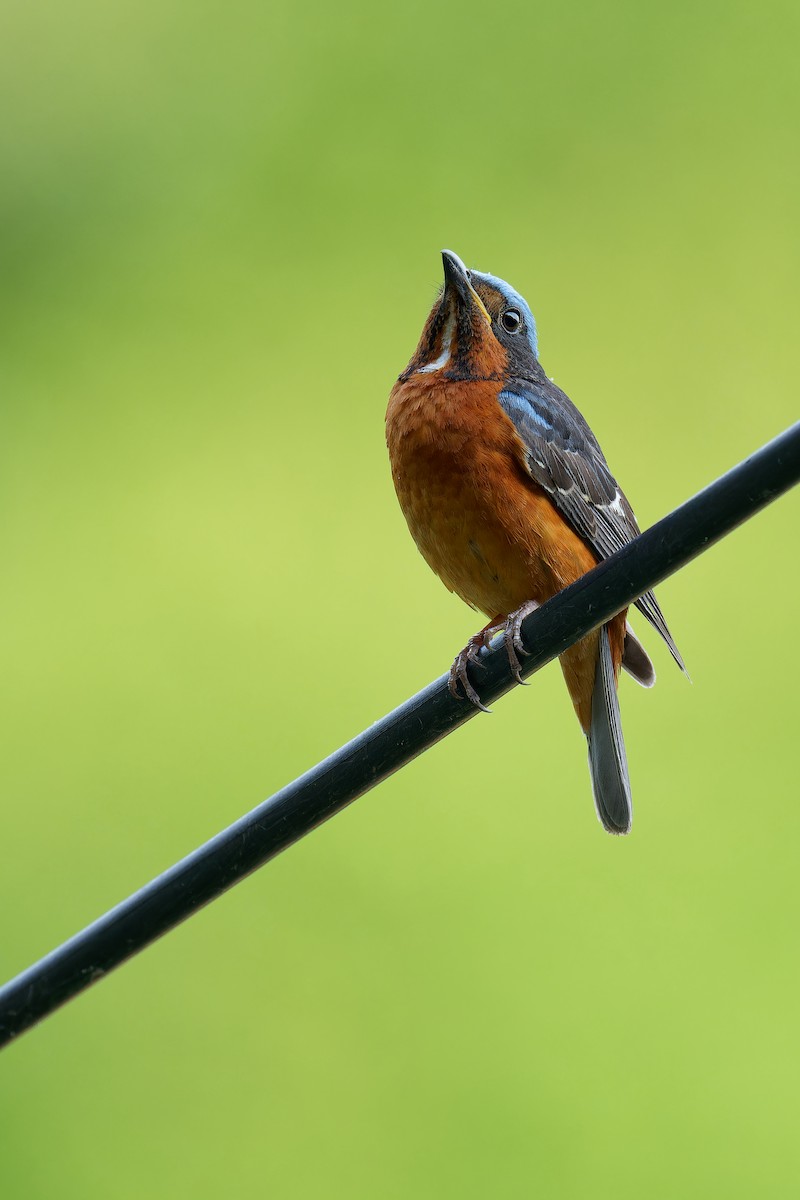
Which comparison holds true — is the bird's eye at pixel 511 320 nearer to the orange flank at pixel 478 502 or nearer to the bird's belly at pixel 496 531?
the orange flank at pixel 478 502

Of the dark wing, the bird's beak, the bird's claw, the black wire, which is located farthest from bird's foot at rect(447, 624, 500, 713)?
the bird's beak

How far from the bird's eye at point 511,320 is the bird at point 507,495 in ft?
0.18

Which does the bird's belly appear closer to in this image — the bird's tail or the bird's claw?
the bird's claw

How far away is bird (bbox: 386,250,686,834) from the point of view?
2959mm

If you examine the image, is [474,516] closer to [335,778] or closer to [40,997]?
[335,778]

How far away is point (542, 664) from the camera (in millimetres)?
1929

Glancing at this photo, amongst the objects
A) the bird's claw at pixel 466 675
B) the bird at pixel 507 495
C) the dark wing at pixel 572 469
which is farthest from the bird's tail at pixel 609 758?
the bird's claw at pixel 466 675

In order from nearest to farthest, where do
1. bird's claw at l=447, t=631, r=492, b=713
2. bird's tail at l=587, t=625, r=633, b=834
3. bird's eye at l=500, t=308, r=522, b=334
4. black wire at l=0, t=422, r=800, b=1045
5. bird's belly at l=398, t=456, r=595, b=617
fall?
black wire at l=0, t=422, r=800, b=1045
bird's claw at l=447, t=631, r=492, b=713
bird's belly at l=398, t=456, r=595, b=617
bird's tail at l=587, t=625, r=633, b=834
bird's eye at l=500, t=308, r=522, b=334

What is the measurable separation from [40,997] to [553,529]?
1.62 meters

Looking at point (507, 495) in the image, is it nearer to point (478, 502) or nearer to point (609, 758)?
point (478, 502)

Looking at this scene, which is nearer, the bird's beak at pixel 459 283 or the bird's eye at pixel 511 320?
the bird's beak at pixel 459 283

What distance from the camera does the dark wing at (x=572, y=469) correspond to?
3.03 m

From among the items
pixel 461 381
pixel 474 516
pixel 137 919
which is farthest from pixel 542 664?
pixel 461 381

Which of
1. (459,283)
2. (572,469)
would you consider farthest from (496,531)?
(459,283)
